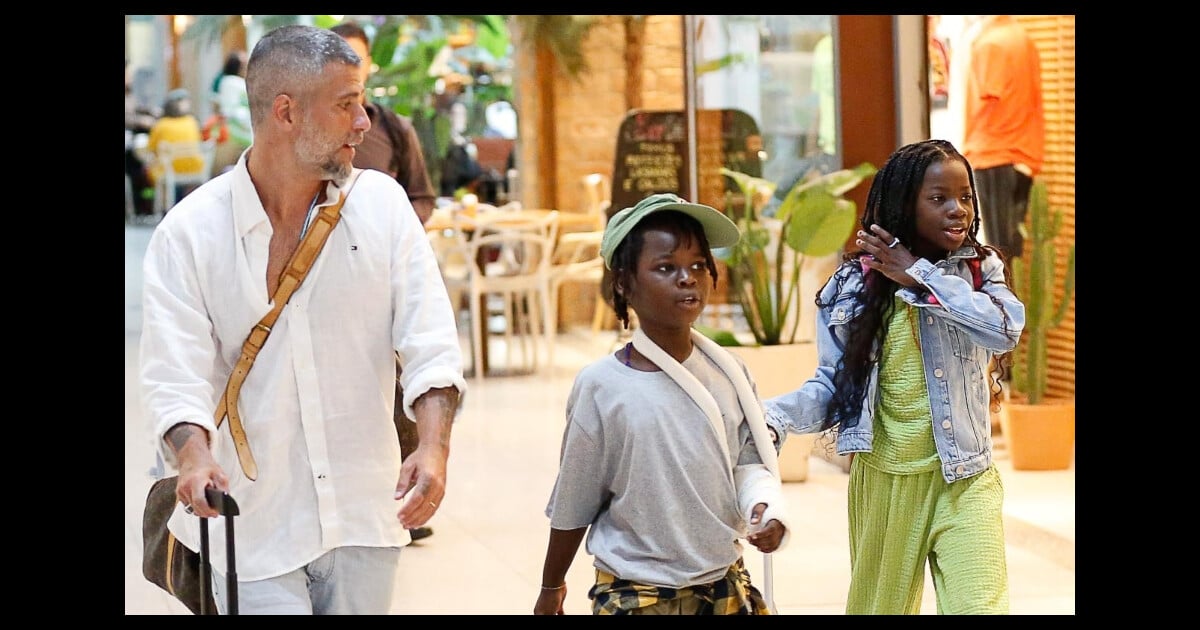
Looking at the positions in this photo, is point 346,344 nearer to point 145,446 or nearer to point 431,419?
point 431,419

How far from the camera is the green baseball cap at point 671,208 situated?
2865mm

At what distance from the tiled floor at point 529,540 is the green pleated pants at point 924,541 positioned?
1786mm

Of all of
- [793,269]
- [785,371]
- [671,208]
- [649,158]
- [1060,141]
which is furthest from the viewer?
[649,158]

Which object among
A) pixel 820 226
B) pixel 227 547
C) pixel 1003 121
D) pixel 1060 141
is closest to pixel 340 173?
pixel 227 547

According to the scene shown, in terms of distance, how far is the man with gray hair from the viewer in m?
2.77

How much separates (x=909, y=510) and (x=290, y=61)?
4.70 ft

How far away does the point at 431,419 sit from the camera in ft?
8.84

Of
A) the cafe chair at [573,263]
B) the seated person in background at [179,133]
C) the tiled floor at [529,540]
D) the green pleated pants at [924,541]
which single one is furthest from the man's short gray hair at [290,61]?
the seated person in background at [179,133]

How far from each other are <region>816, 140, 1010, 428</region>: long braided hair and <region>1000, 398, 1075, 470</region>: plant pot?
4028 millimetres

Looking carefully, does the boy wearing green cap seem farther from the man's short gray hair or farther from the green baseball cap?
the man's short gray hair

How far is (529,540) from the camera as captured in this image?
621cm

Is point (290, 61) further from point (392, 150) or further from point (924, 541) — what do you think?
point (392, 150)

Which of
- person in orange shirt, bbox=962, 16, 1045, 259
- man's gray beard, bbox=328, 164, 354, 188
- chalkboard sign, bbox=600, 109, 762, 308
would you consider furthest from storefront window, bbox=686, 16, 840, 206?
man's gray beard, bbox=328, 164, 354, 188
